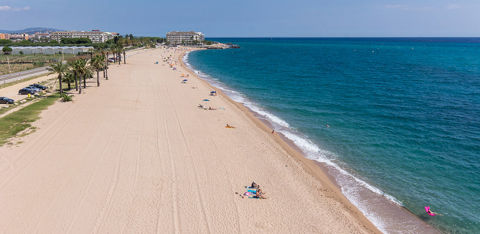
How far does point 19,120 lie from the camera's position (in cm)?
→ 3006

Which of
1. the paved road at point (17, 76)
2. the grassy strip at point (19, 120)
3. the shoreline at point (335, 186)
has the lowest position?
the shoreline at point (335, 186)

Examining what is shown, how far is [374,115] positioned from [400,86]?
24.7 m

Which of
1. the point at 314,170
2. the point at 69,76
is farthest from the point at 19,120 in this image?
the point at 314,170

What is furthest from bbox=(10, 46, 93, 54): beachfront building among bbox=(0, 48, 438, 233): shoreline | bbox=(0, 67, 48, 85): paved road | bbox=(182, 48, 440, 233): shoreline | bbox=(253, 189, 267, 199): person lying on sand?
bbox=(253, 189, 267, 199): person lying on sand

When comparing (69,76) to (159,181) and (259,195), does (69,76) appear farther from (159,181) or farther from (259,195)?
(259,195)

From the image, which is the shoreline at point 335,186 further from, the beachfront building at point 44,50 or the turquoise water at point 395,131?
the beachfront building at point 44,50

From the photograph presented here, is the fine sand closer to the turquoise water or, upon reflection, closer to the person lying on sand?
the person lying on sand

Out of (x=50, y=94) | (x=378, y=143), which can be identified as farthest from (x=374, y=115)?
(x=50, y=94)

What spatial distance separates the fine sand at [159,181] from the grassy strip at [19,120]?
1.44 meters

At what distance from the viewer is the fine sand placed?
52.1 ft

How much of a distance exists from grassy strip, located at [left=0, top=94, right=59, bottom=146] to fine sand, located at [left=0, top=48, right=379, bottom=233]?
1.44 m

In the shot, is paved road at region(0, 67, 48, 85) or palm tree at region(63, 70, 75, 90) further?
paved road at region(0, 67, 48, 85)

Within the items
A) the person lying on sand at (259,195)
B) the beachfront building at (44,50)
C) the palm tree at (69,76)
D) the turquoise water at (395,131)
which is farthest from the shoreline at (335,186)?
the beachfront building at (44,50)

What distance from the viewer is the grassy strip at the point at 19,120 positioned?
86.3 ft
